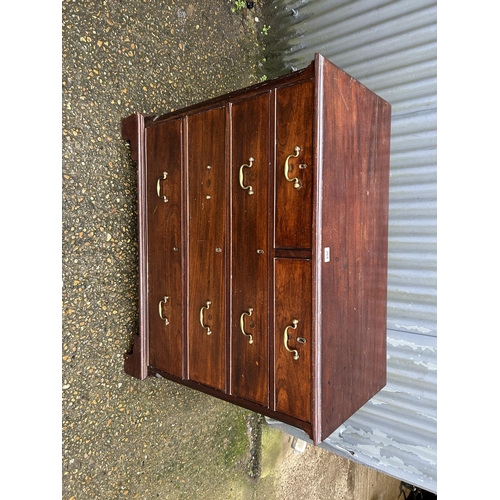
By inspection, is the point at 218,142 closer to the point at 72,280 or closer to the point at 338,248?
the point at 338,248

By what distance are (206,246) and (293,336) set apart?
58 cm

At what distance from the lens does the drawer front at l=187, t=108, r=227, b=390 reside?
5.47 ft

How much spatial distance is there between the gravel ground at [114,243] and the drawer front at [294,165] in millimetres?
1047

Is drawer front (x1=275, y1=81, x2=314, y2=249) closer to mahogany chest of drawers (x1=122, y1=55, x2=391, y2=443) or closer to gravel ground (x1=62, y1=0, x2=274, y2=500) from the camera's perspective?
mahogany chest of drawers (x1=122, y1=55, x2=391, y2=443)

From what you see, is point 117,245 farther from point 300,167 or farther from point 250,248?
point 300,167

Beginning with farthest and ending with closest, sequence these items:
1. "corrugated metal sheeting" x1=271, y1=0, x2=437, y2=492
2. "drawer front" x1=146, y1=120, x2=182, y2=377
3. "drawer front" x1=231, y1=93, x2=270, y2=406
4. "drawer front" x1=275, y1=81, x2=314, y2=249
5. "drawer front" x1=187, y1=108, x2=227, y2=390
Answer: "corrugated metal sheeting" x1=271, y1=0, x2=437, y2=492 < "drawer front" x1=146, y1=120, x2=182, y2=377 < "drawer front" x1=187, y1=108, x2=227, y2=390 < "drawer front" x1=231, y1=93, x2=270, y2=406 < "drawer front" x1=275, y1=81, x2=314, y2=249

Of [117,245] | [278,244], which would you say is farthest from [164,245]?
[278,244]

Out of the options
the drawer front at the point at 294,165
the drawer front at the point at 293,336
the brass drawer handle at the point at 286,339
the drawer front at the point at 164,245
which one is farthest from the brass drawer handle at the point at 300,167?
the drawer front at the point at 164,245

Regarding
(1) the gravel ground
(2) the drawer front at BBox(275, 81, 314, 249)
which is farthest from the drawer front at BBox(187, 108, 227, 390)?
(1) the gravel ground

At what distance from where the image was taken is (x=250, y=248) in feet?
5.09

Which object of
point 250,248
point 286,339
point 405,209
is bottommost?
point 286,339

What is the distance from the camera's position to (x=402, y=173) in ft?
7.12

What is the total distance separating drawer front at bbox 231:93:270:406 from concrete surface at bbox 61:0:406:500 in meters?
0.81
